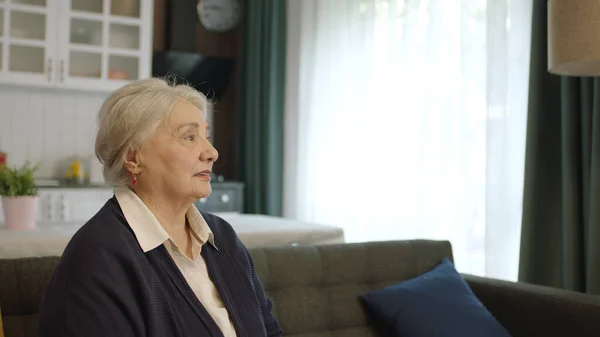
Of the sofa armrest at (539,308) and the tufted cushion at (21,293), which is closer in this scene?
the tufted cushion at (21,293)

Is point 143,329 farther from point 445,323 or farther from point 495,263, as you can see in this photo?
point 495,263

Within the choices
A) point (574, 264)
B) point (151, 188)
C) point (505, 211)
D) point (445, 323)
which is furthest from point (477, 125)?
point (151, 188)

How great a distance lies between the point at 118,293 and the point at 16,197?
107 centimetres

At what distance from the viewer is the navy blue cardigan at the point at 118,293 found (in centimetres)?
122

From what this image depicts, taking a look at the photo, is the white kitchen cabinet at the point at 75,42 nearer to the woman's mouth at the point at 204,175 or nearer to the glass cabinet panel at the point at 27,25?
A: the glass cabinet panel at the point at 27,25

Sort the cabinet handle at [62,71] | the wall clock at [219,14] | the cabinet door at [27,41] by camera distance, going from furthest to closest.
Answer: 1. the wall clock at [219,14]
2. the cabinet handle at [62,71]
3. the cabinet door at [27,41]

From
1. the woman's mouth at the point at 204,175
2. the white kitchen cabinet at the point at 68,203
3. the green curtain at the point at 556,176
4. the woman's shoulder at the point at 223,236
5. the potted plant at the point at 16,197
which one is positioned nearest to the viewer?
the woman's mouth at the point at 204,175

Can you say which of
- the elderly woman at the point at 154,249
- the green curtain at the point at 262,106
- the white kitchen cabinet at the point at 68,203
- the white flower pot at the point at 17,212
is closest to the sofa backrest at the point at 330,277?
the elderly woman at the point at 154,249

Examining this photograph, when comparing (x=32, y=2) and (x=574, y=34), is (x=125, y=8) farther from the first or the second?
(x=574, y=34)

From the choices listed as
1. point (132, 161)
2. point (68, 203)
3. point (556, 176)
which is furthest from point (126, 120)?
point (68, 203)

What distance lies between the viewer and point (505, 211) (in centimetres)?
293

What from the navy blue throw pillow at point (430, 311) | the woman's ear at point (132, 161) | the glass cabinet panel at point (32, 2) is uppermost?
the glass cabinet panel at point (32, 2)

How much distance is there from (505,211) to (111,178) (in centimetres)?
198

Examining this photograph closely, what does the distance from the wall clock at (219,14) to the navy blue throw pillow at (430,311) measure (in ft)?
11.2
